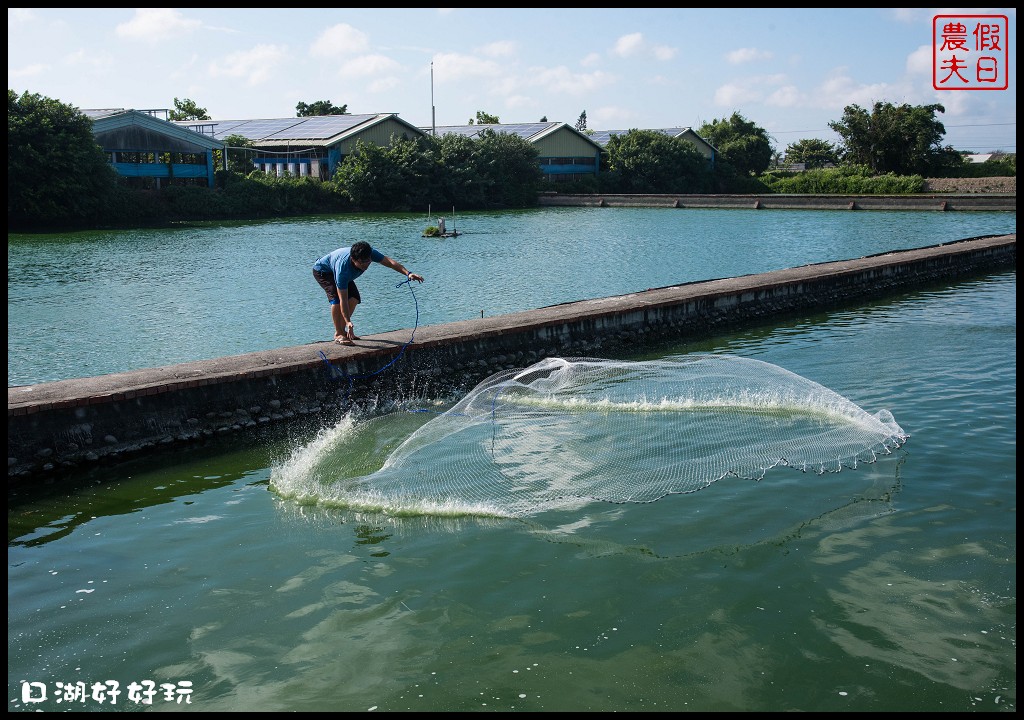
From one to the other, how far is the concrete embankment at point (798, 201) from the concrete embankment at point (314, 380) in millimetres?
36247

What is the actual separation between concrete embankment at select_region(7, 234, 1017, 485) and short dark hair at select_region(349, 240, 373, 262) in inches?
45.8

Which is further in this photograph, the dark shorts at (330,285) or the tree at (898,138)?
the tree at (898,138)

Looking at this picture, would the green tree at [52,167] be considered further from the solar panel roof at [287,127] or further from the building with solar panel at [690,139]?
the building with solar panel at [690,139]

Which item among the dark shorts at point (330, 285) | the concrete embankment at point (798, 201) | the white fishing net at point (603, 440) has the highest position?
the concrete embankment at point (798, 201)

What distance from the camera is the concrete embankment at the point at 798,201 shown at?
46.5m

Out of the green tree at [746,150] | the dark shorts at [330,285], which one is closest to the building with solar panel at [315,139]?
the green tree at [746,150]

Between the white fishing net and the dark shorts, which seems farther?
the dark shorts

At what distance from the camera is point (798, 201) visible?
52625mm

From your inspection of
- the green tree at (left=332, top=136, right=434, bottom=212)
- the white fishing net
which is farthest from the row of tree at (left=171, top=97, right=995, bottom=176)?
the white fishing net

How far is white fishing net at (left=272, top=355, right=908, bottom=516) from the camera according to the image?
7.00m

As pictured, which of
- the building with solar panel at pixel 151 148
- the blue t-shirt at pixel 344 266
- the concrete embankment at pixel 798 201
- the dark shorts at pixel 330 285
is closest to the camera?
the blue t-shirt at pixel 344 266

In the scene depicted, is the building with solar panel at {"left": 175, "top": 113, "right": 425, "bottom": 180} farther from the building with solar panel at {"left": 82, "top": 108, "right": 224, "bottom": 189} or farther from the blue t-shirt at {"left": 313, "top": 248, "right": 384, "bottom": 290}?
the blue t-shirt at {"left": 313, "top": 248, "right": 384, "bottom": 290}

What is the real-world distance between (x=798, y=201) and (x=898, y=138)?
14921mm

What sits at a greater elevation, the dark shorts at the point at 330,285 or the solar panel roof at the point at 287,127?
the solar panel roof at the point at 287,127
